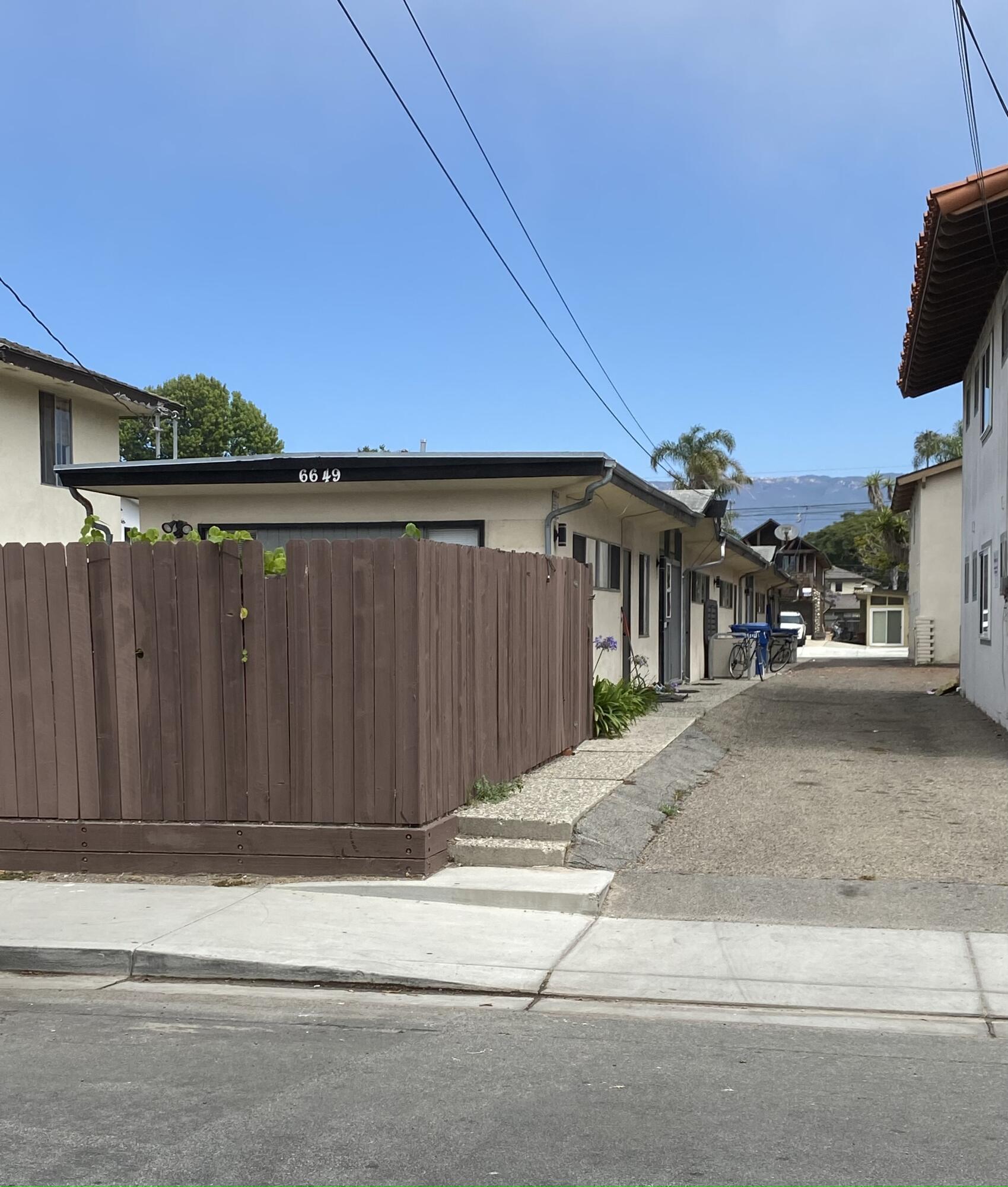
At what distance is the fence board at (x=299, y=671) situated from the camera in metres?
7.41

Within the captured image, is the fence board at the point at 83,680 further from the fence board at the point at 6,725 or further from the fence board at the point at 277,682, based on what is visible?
the fence board at the point at 277,682

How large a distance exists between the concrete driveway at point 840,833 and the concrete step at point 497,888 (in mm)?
213

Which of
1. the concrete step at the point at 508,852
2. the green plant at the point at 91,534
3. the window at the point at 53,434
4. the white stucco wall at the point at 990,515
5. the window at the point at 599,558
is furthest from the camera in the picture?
the window at the point at 53,434

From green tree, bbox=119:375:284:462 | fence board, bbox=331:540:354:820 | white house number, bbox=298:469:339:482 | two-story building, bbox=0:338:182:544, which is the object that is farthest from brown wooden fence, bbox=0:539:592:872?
green tree, bbox=119:375:284:462

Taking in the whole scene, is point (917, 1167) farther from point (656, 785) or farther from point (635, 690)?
point (635, 690)

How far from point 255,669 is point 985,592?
1199cm

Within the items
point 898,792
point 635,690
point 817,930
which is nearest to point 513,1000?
point 817,930

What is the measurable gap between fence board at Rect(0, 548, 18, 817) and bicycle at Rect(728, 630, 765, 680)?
18528 millimetres

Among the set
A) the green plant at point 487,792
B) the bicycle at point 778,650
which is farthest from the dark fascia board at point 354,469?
the bicycle at point 778,650

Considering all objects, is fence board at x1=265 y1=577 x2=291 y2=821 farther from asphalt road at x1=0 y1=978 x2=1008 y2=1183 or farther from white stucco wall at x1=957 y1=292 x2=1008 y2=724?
white stucco wall at x1=957 y1=292 x2=1008 y2=724

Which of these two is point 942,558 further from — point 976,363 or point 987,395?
point 987,395

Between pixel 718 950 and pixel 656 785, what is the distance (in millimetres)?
3948

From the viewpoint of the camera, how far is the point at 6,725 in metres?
7.71

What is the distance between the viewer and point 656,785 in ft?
32.6
